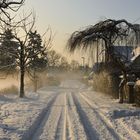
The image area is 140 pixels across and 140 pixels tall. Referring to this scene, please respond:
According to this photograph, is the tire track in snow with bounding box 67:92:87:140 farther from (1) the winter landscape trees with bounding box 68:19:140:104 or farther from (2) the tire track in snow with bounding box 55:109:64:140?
(1) the winter landscape trees with bounding box 68:19:140:104

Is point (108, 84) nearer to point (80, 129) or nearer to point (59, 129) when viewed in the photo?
point (80, 129)

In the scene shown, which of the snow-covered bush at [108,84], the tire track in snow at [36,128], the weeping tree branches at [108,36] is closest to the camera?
the tire track in snow at [36,128]

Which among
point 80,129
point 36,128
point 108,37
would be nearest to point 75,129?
point 80,129

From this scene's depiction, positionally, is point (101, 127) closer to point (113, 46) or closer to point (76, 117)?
point (76, 117)

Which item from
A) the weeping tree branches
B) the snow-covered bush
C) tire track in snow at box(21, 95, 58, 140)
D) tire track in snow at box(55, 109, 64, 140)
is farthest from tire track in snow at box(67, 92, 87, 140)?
the snow-covered bush

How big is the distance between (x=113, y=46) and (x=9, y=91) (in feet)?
49.7

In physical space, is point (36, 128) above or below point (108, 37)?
below

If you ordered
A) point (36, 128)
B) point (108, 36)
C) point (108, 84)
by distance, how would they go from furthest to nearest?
1. point (108, 84)
2. point (108, 36)
3. point (36, 128)

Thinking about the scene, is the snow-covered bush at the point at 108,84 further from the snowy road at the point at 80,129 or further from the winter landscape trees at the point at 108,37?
the snowy road at the point at 80,129

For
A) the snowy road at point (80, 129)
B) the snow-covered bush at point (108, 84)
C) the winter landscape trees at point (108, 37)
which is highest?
the winter landscape trees at point (108, 37)

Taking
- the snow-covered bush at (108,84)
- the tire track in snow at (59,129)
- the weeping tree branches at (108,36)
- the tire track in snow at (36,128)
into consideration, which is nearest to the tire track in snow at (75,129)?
the tire track in snow at (59,129)

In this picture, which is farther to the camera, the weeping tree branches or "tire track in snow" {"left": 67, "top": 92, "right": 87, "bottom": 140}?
the weeping tree branches

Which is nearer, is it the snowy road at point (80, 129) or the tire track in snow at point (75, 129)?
the tire track in snow at point (75, 129)

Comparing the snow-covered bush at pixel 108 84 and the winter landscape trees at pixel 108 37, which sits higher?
the winter landscape trees at pixel 108 37
